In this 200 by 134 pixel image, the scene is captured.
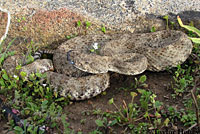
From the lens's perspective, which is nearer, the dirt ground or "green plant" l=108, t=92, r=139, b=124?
"green plant" l=108, t=92, r=139, b=124

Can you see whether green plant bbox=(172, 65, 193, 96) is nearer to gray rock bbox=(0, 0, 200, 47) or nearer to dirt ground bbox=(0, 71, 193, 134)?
dirt ground bbox=(0, 71, 193, 134)

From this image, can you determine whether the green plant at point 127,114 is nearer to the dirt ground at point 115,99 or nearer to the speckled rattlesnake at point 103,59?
the dirt ground at point 115,99

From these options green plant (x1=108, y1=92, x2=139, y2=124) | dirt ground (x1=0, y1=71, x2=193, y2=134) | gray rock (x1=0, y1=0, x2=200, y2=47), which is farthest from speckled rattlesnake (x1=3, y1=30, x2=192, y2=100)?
green plant (x1=108, y1=92, x2=139, y2=124)

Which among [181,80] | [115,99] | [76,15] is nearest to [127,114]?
[115,99]

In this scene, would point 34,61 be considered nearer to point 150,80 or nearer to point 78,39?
point 78,39

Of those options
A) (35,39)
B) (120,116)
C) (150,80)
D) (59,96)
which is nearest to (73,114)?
(59,96)

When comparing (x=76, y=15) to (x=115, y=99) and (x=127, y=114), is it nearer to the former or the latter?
(x=115, y=99)
